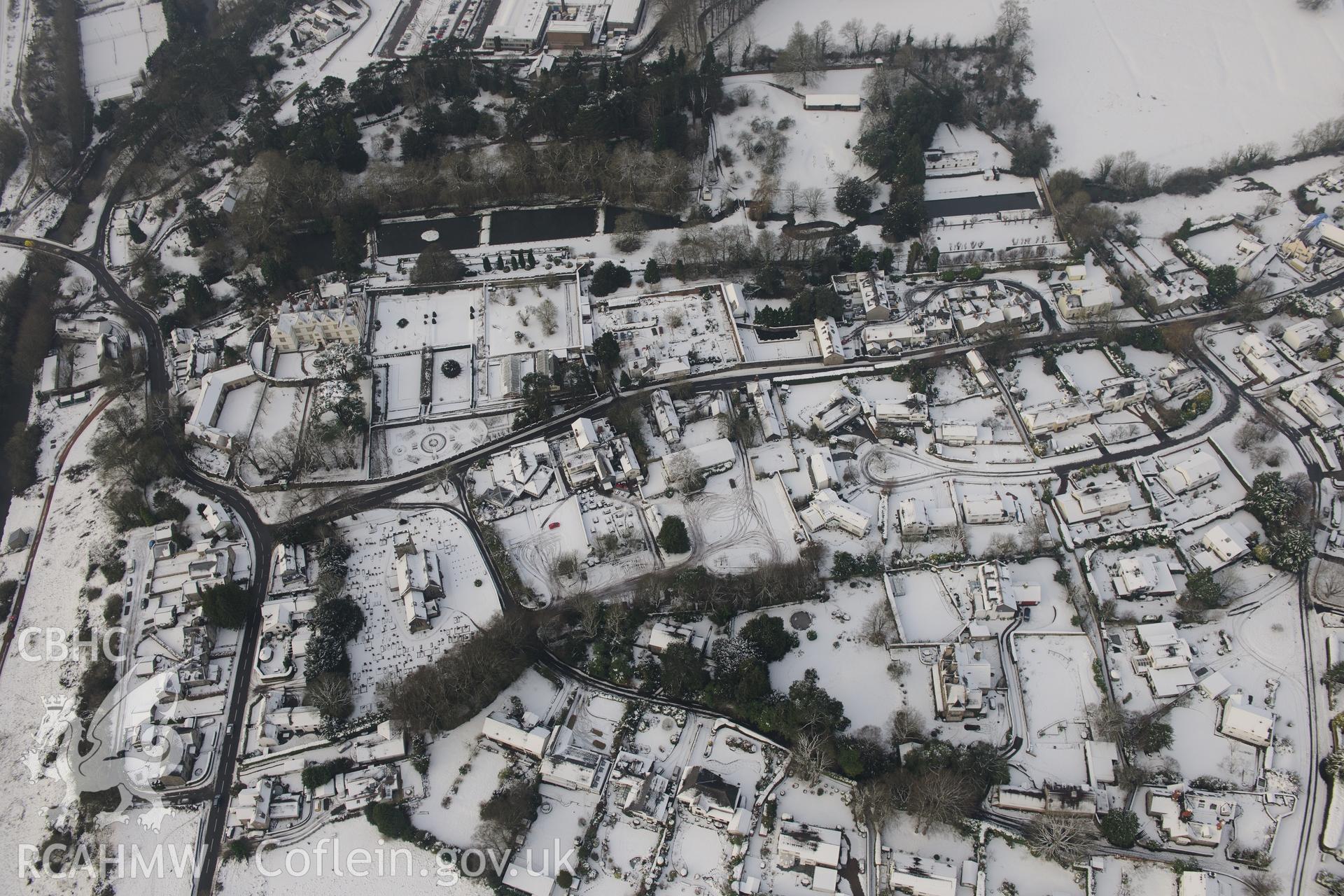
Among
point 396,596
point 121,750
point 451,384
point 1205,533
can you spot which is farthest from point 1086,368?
point 121,750

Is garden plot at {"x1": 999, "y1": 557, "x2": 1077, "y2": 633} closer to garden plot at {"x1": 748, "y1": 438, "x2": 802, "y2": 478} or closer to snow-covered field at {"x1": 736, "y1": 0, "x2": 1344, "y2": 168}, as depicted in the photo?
garden plot at {"x1": 748, "y1": 438, "x2": 802, "y2": 478}

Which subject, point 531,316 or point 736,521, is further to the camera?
point 531,316

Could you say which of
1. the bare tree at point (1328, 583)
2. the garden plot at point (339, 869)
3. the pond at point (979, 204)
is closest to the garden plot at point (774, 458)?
the pond at point (979, 204)

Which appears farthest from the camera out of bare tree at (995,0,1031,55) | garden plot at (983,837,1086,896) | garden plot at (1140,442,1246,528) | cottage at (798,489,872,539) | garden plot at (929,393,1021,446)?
bare tree at (995,0,1031,55)

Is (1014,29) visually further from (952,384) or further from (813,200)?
(952,384)

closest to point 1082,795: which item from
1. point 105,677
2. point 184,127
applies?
point 105,677

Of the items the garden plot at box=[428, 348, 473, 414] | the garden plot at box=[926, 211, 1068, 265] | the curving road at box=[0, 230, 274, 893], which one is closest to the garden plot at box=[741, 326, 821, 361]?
the garden plot at box=[926, 211, 1068, 265]

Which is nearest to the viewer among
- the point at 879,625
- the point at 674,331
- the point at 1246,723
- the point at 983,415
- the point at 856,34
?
the point at 1246,723

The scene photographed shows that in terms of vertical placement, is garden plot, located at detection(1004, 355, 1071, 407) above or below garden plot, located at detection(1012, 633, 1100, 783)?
above
